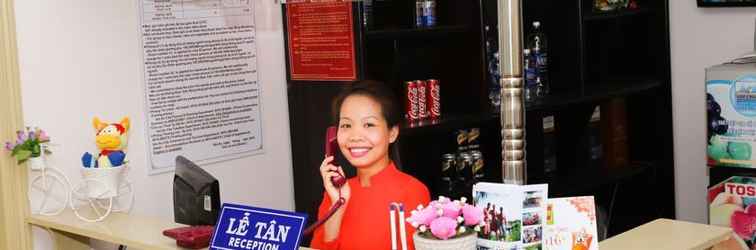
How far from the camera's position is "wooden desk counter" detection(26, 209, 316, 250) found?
9.80 feet

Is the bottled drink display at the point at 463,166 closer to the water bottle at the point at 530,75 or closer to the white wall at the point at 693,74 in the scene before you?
the water bottle at the point at 530,75

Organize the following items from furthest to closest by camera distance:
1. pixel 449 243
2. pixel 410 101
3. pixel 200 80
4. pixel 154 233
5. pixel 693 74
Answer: pixel 693 74
pixel 410 101
pixel 200 80
pixel 154 233
pixel 449 243

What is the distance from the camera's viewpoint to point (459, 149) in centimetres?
456

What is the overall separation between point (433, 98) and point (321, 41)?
621mm

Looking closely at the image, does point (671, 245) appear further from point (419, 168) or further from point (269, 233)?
point (419, 168)

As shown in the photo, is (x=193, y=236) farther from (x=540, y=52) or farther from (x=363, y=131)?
(x=540, y=52)

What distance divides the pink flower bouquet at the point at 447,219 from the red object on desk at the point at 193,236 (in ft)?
2.28

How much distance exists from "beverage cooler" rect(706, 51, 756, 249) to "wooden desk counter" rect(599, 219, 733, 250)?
158 centimetres

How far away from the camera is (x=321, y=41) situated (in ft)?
12.9

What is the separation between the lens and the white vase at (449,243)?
7.73ft

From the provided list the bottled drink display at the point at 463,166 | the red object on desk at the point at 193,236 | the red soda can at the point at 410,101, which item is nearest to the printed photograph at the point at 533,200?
the red object on desk at the point at 193,236

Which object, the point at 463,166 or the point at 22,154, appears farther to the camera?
the point at 463,166

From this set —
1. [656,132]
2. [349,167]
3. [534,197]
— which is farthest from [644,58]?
[534,197]

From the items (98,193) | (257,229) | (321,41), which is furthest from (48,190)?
(321,41)
